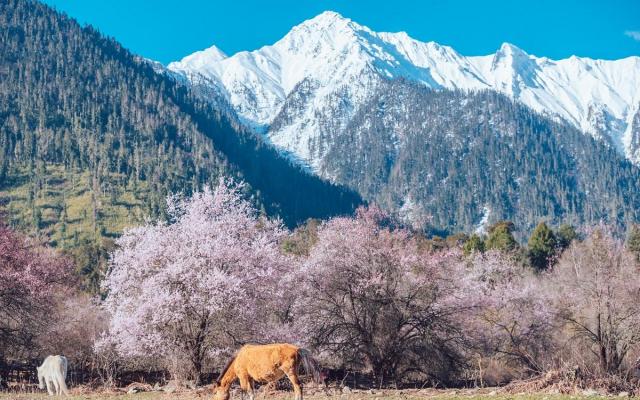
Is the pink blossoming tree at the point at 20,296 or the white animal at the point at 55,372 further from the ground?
the pink blossoming tree at the point at 20,296

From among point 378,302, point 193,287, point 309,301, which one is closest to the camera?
point 193,287

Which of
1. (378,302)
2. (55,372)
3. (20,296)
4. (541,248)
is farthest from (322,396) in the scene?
(541,248)

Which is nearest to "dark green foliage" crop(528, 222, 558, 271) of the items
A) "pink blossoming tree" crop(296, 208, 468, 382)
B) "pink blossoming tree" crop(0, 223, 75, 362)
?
"pink blossoming tree" crop(296, 208, 468, 382)

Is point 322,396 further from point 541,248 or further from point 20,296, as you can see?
point 541,248

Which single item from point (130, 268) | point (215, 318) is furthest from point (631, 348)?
point (130, 268)

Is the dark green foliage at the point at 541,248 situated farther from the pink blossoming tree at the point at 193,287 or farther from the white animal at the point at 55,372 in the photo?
the white animal at the point at 55,372

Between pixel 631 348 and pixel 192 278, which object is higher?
→ pixel 192 278

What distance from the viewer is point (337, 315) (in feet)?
94.6

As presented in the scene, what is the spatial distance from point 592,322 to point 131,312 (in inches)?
859

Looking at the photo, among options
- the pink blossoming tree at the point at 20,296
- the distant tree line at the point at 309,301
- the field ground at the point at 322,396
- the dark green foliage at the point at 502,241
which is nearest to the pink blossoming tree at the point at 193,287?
the distant tree line at the point at 309,301

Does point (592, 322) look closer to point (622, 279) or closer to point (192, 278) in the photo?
point (622, 279)

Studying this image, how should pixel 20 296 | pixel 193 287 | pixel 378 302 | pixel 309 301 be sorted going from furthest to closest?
pixel 309 301, pixel 20 296, pixel 378 302, pixel 193 287

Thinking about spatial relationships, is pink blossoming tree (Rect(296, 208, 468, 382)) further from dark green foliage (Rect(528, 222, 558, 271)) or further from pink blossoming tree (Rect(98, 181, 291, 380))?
dark green foliage (Rect(528, 222, 558, 271))

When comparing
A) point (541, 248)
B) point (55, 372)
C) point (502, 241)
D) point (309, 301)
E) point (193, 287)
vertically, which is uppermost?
point (502, 241)
